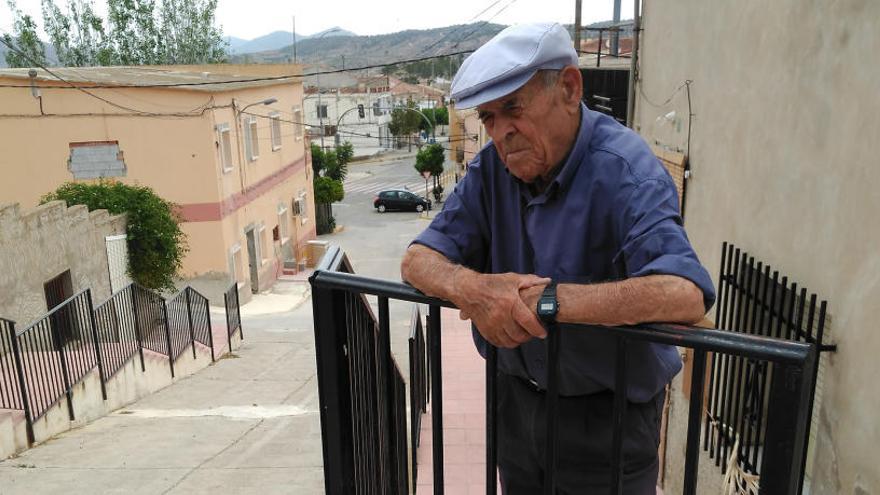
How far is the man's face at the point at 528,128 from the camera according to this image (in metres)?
1.71

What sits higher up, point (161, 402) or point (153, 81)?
point (153, 81)

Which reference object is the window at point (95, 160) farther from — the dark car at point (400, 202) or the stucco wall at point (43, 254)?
the dark car at point (400, 202)

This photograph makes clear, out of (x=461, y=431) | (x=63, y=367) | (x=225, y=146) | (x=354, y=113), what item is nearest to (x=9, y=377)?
(x=63, y=367)

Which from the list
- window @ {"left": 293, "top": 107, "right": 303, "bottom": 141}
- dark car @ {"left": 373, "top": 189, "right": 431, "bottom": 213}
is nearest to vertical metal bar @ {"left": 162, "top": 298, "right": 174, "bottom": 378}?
window @ {"left": 293, "top": 107, "right": 303, "bottom": 141}

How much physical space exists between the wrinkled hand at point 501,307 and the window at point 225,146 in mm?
15406

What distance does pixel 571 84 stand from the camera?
1.77 metres

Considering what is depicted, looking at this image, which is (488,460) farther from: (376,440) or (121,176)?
(121,176)

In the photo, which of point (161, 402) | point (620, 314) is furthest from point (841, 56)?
point (161, 402)

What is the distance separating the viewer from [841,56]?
3195 millimetres

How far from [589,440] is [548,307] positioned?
56 centimetres

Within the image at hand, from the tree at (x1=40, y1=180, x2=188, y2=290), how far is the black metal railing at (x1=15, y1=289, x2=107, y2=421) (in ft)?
16.6

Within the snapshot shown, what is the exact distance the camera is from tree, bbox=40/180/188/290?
12.5 m

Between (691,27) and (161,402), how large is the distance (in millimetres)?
7245

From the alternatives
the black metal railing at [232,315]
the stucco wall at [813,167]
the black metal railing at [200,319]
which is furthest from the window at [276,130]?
the stucco wall at [813,167]
